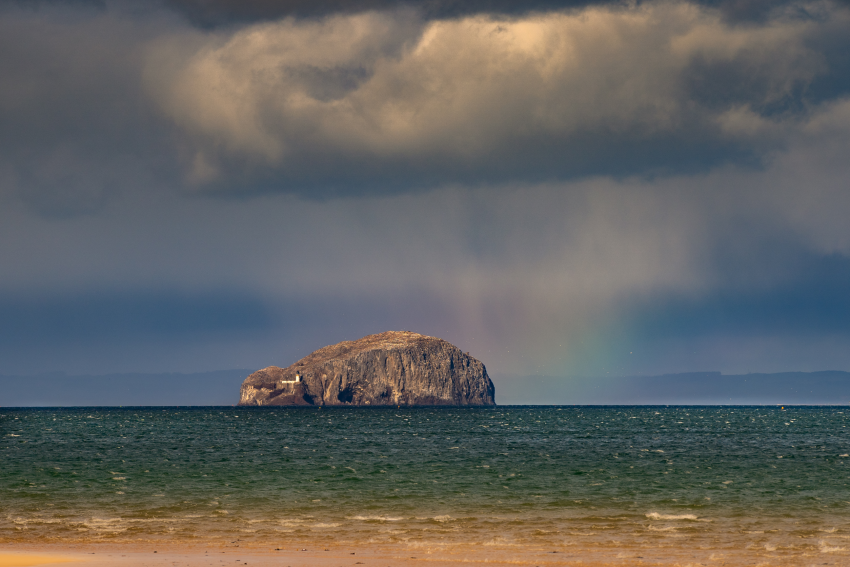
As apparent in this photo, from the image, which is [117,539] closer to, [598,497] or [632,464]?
[598,497]

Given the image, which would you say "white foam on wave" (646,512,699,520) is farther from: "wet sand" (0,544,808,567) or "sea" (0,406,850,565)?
"wet sand" (0,544,808,567)

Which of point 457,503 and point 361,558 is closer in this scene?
point 361,558

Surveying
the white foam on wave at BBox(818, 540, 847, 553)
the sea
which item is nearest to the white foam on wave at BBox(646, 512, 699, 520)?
the sea

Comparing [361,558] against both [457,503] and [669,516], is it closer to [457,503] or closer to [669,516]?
[457,503]

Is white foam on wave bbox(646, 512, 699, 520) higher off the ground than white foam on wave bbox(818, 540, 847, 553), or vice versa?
white foam on wave bbox(646, 512, 699, 520)

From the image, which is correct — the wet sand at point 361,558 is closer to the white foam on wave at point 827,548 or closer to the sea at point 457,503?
the sea at point 457,503

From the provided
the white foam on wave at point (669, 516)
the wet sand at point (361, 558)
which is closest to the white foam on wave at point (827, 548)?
the wet sand at point (361, 558)

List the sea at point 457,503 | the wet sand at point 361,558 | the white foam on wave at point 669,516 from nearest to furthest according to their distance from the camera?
the wet sand at point 361,558 < the sea at point 457,503 < the white foam on wave at point 669,516

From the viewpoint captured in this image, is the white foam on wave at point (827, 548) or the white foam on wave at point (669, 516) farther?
the white foam on wave at point (669, 516)

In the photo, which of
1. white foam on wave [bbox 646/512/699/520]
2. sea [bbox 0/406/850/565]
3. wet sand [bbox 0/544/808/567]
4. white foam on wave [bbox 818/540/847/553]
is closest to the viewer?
wet sand [bbox 0/544/808/567]

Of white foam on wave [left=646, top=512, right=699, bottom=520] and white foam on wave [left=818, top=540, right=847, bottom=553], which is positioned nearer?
white foam on wave [left=818, top=540, right=847, bottom=553]

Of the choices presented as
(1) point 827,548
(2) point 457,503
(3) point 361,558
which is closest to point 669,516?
(1) point 827,548

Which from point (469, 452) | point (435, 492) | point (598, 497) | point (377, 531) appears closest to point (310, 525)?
point (377, 531)

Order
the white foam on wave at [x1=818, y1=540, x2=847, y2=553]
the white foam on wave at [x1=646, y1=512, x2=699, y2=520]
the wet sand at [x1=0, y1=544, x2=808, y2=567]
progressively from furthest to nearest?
the white foam on wave at [x1=646, y1=512, x2=699, y2=520], the white foam on wave at [x1=818, y1=540, x2=847, y2=553], the wet sand at [x1=0, y1=544, x2=808, y2=567]
